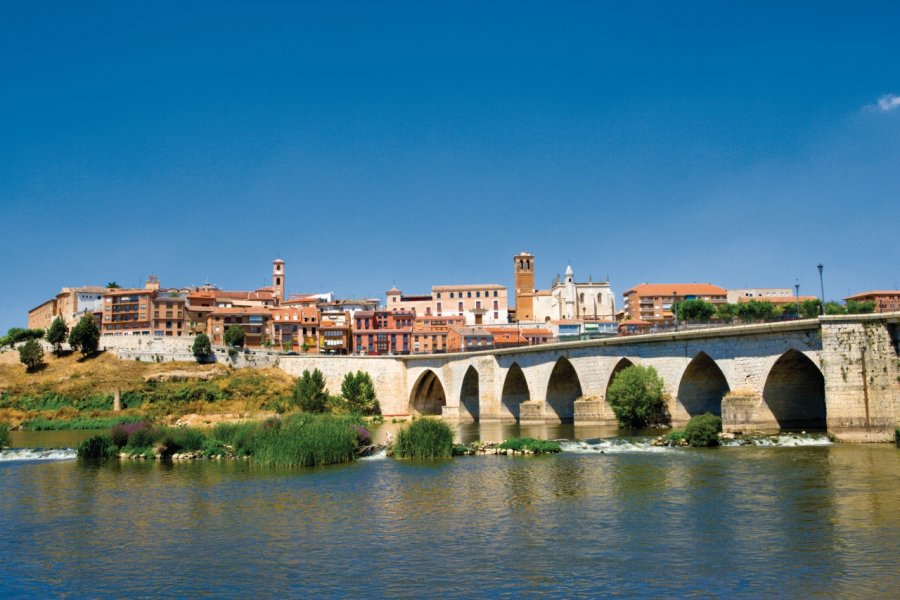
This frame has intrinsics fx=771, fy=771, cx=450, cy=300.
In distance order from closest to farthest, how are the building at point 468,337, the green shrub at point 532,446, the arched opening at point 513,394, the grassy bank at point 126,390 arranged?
the green shrub at point 532,446, the arched opening at point 513,394, the grassy bank at point 126,390, the building at point 468,337

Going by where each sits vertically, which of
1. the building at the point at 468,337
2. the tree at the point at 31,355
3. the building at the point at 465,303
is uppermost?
the building at the point at 465,303

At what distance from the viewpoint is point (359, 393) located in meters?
84.1

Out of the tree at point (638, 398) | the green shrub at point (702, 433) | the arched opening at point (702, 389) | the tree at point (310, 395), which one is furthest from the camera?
the tree at point (310, 395)

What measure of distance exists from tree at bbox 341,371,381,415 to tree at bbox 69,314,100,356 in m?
31.5

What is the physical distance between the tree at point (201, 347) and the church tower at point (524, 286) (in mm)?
56326

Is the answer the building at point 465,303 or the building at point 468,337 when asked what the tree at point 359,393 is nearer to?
the building at point 468,337

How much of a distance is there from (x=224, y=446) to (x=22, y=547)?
1929cm

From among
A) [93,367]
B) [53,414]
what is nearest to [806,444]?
[53,414]

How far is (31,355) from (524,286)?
78.7 metres

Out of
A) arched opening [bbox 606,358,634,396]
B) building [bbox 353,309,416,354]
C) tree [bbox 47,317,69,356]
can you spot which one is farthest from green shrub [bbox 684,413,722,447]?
tree [bbox 47,317,69,356]

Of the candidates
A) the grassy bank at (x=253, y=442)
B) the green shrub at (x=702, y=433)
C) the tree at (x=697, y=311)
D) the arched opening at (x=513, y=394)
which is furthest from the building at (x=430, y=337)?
the green shrub at (x=702, y=433)

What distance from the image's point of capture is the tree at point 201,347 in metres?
93.3

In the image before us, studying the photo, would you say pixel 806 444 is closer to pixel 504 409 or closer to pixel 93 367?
pixel 504 409

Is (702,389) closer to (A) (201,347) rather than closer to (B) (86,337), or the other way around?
(A) (201,347)
